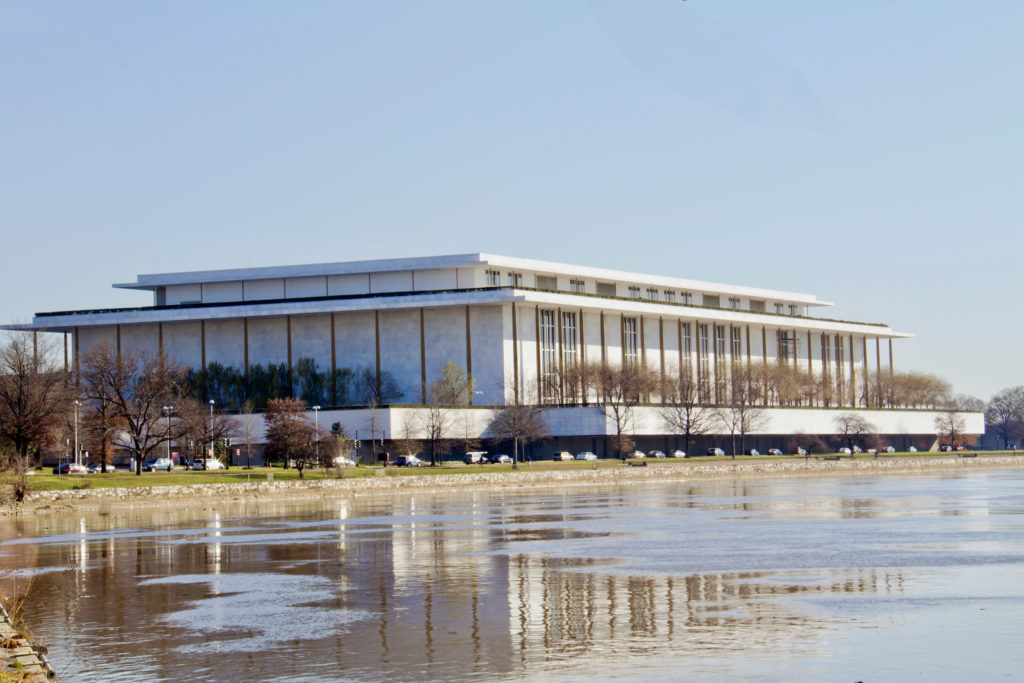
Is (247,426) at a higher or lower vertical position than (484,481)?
higher

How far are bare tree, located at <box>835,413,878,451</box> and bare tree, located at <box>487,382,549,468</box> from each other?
46.4 meters

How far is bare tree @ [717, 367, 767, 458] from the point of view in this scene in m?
140

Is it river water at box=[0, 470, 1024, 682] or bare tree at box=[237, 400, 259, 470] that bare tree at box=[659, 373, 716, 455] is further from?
river water at box=[0, 470, 1024, 682]

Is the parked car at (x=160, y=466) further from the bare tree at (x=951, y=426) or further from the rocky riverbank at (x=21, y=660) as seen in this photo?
the bare tree at (x=951, y=426)

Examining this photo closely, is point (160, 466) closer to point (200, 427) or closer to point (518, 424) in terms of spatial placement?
point (200, 427)

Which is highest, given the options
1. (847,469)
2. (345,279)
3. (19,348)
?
(345,279)

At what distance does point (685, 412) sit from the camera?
13775cm

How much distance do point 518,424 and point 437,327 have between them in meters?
22.6

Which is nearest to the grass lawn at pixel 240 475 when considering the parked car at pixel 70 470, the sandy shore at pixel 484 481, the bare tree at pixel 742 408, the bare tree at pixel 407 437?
the parked car at pixel 70 470

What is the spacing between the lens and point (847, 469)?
125 m

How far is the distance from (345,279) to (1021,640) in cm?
12644

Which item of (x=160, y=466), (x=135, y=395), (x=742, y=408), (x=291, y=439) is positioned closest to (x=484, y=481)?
(x=291, y=439)

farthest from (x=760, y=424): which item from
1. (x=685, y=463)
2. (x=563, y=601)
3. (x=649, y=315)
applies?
(x=563, y=601)

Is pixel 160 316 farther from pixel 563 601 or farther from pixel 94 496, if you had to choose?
pixel 563 601
